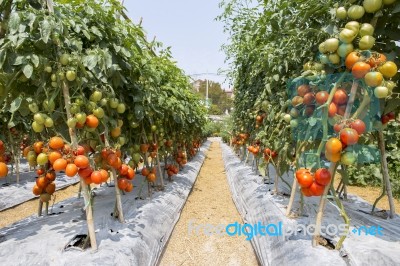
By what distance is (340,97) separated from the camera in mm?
1882

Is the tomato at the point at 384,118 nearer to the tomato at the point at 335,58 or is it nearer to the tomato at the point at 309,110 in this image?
the tomato at the point at 309,110

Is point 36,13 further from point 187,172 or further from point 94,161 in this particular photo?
point 187,172

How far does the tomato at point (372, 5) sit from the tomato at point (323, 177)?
1.03m

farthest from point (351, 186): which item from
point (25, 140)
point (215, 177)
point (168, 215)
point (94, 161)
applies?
point (25, 140)

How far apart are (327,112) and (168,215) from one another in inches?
106

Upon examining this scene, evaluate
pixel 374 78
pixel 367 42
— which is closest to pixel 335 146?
pixel 374 78

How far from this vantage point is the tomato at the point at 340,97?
6.16 feet

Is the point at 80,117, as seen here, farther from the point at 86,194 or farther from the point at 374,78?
the point at 374,78

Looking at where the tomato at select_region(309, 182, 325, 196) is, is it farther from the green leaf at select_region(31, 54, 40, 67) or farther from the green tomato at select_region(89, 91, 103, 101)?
the green leaf at select_region(31, 54, 40, 67)

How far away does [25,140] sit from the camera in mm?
7676

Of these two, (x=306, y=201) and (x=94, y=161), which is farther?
(x=306, y=201)

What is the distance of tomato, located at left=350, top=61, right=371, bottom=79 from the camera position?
1673 millimetres

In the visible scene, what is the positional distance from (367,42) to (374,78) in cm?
24

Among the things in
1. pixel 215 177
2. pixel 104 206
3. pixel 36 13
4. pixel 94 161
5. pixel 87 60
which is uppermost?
pixel 36 13
